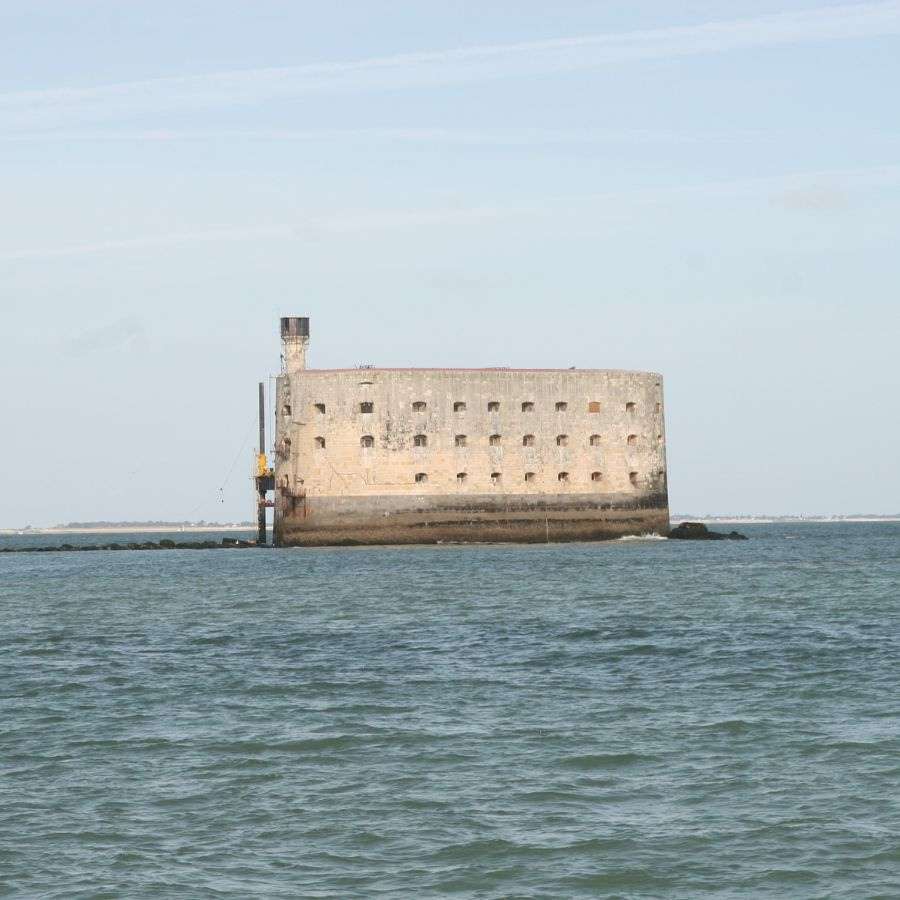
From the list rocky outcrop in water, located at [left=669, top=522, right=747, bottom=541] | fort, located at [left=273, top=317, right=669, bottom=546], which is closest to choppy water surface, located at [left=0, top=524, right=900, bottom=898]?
fort, located at [left=273, top=317, right=669, bottom=546]

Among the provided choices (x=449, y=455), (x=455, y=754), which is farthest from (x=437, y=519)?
(x=455, y=754)

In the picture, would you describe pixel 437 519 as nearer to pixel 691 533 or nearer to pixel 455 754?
pixel 691 533

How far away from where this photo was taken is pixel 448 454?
53.2 m

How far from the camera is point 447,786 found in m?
11.1

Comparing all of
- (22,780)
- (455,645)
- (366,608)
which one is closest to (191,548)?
(366,608)

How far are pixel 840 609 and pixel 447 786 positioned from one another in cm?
1635

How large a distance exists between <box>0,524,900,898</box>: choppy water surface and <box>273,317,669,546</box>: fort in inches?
1064

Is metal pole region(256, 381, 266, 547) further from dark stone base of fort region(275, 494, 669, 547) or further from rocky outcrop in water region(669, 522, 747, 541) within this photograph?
rocky outcrop in water region(669, 522, 747, 541)

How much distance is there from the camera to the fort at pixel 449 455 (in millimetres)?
52938

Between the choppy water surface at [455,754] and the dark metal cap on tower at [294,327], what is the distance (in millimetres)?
31735

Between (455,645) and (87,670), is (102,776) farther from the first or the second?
(455,645)

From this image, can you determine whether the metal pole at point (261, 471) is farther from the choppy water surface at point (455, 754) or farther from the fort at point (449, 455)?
the choppy water surface at point (455, 754)

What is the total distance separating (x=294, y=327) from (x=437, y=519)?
8947mm

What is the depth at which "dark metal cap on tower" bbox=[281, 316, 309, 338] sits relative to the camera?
57250 mm
